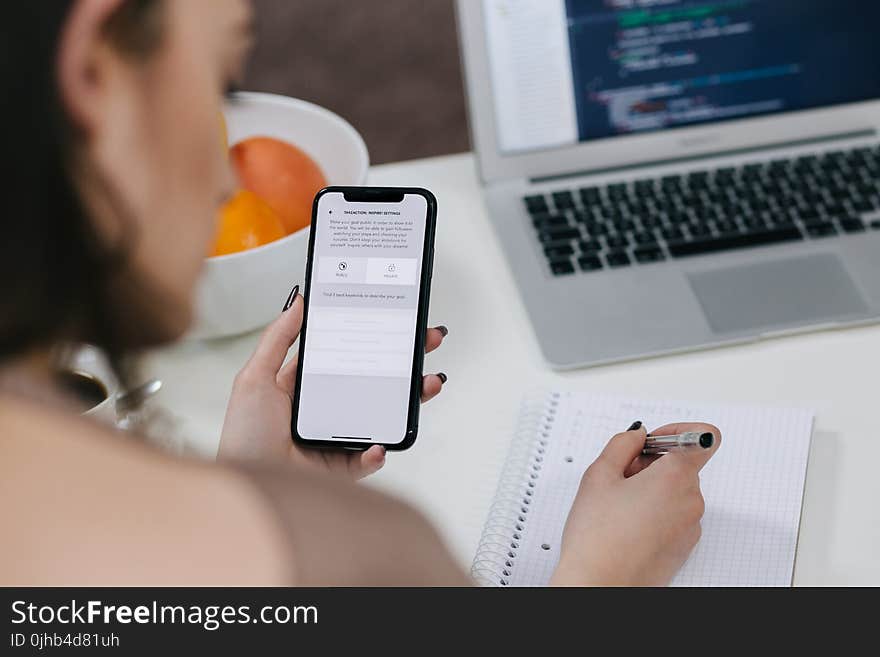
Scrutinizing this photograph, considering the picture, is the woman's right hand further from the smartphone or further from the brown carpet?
the brown carpet

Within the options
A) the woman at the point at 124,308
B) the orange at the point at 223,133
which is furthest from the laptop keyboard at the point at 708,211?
the woman at the point at 124,308

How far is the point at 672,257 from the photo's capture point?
0.99 metres

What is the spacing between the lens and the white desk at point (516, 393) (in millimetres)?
749

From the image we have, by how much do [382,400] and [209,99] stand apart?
385mm

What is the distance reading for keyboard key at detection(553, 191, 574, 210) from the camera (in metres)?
1.04

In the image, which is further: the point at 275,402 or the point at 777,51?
the point at 777,51

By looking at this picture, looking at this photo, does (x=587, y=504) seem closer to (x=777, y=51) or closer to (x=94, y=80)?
(x=94, y=80)

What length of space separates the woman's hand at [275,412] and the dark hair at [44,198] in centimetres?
36

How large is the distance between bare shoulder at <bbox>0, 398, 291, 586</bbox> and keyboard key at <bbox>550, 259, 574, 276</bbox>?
66 centimetres

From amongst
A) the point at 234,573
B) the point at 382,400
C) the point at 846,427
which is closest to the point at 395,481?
the point at 382,400

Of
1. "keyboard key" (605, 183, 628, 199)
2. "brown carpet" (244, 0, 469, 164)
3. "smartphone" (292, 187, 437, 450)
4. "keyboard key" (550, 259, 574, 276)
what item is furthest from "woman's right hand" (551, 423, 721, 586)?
"brown carpet" (244, 0, 469, 164)

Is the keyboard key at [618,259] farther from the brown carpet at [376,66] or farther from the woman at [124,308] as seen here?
the brown carpet at [376,66]
